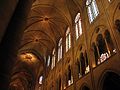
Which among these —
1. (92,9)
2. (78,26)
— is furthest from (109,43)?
(78,26)

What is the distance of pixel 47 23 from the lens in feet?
65.7

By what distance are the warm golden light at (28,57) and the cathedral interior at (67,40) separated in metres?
0.23

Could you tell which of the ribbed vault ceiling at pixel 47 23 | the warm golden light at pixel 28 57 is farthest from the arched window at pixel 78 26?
the warm golden light at pixel 28 57

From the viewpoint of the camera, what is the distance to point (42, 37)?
73.9 feet

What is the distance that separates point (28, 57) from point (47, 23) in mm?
9249

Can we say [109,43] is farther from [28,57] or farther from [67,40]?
[28,57]

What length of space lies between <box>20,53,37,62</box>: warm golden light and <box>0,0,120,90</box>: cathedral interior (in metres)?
0.23

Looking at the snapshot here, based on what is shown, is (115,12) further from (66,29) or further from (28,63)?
(28,63)

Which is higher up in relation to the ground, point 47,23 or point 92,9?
point 47,23

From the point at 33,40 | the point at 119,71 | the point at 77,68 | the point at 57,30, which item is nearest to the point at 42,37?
the point at 33,40

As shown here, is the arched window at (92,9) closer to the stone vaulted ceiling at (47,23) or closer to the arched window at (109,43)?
the arched window at (109,43)

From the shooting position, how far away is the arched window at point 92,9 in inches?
486

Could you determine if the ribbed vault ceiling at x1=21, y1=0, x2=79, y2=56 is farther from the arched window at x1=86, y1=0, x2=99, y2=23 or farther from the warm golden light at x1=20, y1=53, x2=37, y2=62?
the arched window at x1=86, y1=0, x2=99, y2=23

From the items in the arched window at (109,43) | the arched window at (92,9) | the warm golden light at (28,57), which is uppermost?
the warm golden light at (28,57)
